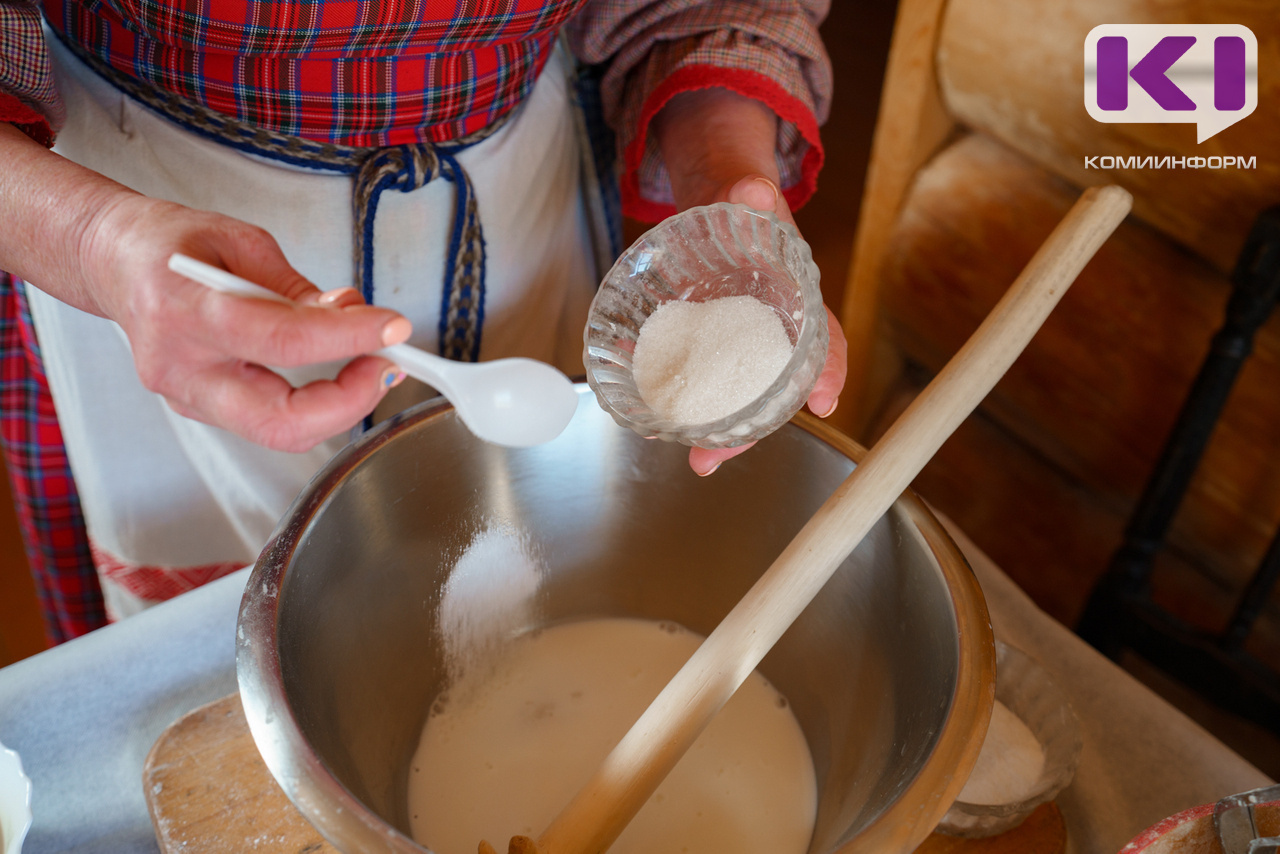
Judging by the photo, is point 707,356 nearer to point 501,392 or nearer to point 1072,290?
point 501,392

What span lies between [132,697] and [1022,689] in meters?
0.58

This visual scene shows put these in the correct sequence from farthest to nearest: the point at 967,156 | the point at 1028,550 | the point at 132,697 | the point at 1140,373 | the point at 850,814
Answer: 1. the point at 1028,550
2. the point at 967,156
3. the point at 1140,373
4. the point at 132,697
5. the point at 850,814

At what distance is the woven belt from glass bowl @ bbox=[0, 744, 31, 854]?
0.38 meters

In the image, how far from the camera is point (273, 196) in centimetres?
69

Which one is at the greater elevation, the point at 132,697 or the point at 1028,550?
the point at 132,697

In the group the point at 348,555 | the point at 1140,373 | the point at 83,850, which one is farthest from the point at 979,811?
the point at 1140,373

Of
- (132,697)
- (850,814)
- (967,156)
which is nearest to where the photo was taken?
(850,814)

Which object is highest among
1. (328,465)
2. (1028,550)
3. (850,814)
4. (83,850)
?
(328,465)

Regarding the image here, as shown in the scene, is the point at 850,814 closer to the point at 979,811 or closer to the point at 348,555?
the point at 979,811

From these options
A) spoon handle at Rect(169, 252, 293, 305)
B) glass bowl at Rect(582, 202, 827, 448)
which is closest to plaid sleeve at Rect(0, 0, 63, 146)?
spoon handle at Rect(169, 252, 293, 305)

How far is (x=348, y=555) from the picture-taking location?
57 cm

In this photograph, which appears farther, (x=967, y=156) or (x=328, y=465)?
(x=967, y=156)

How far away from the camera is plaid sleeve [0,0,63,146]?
564 millimetres

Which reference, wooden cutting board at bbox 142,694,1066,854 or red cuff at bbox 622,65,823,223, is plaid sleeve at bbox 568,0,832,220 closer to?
red cuff at bbox 622,65,823,223
